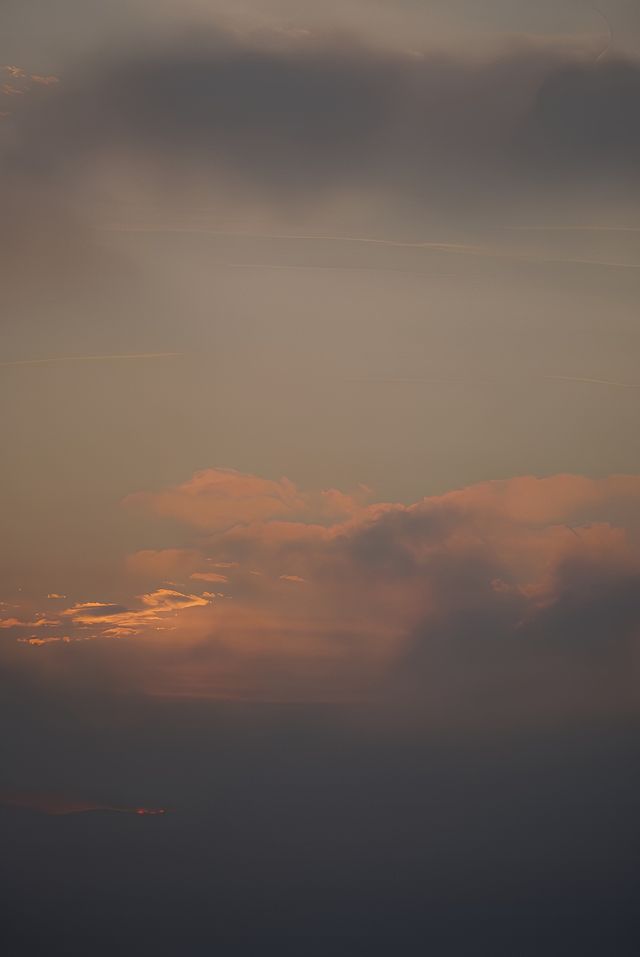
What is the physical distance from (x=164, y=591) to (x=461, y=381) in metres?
5.00

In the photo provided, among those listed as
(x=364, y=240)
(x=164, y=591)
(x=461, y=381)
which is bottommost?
(x=164, y=591)

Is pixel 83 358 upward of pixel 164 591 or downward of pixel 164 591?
upward

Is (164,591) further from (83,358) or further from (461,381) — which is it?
(461,381)

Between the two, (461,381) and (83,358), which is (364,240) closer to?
(461,381)

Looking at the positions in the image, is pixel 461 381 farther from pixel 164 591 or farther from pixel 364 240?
pixel 164 591

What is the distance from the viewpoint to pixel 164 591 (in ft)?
26.2

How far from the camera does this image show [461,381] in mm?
7789

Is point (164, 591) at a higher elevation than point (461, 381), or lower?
lower

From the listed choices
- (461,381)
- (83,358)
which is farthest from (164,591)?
(461,381)

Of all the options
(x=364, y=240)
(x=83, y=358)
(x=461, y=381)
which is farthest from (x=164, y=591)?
(x=364, y=240)

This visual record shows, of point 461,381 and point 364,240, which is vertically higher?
point 364,240

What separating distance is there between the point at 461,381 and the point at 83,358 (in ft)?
16.6

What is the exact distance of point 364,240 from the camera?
306 inches

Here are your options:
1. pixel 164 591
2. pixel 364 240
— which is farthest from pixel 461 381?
pixel 164 591
